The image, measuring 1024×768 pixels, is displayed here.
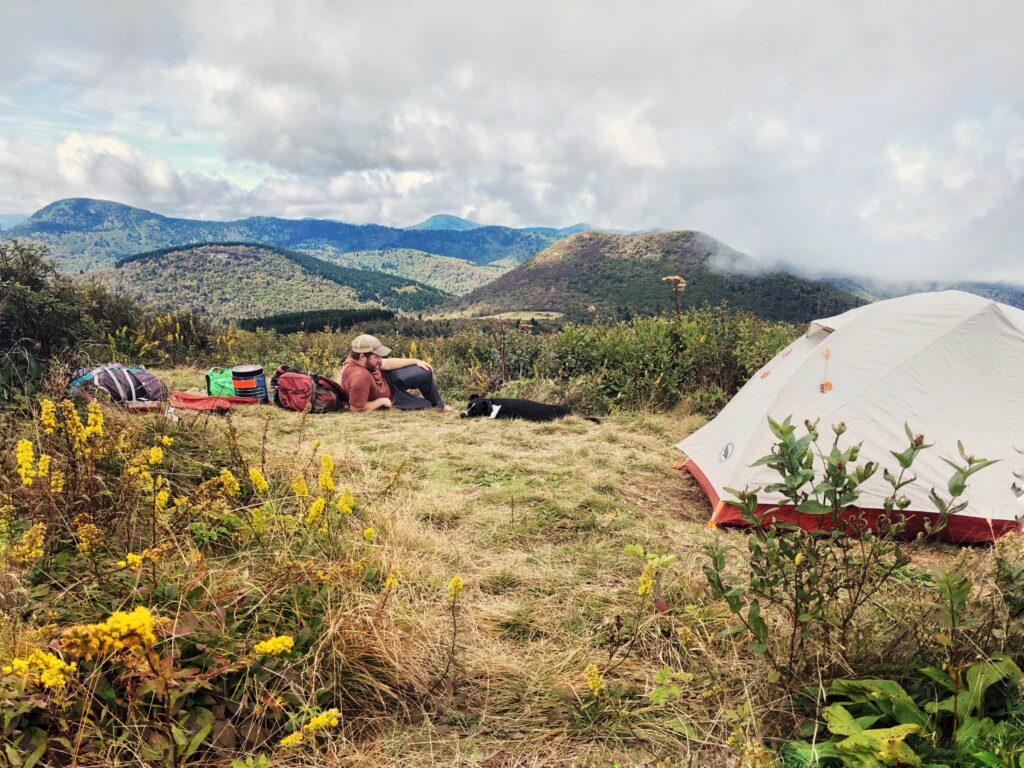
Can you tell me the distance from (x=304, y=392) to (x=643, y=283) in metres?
101

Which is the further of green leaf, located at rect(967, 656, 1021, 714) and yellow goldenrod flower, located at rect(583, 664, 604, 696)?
yellow goldenrod flower, located at rect(583, 664, 604, 696)

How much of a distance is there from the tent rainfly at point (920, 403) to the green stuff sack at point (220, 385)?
6651 mm

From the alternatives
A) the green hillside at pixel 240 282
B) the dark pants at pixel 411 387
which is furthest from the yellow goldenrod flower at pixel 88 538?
the green hillside at pixel 240 282

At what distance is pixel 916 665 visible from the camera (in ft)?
6.17

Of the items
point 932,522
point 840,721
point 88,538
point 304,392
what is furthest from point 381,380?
point 840,721

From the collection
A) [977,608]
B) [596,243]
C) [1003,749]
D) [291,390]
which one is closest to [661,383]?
[291,390]

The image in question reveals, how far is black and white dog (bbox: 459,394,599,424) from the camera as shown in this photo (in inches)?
282

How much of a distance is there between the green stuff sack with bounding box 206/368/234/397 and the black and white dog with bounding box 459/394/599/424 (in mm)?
3475

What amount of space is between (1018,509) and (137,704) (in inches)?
201

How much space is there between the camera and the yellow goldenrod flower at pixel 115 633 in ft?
4.28

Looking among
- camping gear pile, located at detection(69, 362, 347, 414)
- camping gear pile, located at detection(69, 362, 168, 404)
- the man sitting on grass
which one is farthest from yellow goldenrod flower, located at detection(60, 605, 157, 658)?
the man sitting on grass

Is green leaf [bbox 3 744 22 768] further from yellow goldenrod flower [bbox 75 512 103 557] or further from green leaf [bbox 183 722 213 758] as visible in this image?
yellow goldenrod flower [bbox 75 512 103 557]

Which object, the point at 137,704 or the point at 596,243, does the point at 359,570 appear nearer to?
the point at 137,704

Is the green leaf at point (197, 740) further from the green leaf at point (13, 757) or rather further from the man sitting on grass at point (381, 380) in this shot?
the man sitting on grass at point (381, 380)
